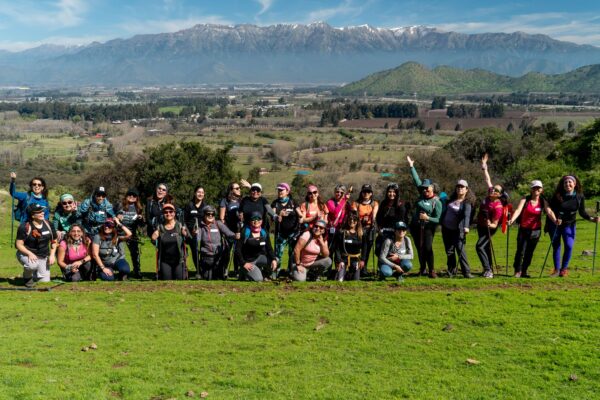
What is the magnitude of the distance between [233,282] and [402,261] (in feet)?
13.4

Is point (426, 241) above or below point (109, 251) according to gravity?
above

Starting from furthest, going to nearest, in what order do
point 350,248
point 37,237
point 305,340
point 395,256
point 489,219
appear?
1. point 489,219
2. point 350,248
3. point 395,256
4. point 37,237
5. point 305,340

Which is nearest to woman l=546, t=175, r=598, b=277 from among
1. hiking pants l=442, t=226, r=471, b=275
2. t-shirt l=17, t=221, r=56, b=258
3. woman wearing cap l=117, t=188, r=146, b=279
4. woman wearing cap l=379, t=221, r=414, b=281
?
hiking pants l=442, t=226, r=471, b=275

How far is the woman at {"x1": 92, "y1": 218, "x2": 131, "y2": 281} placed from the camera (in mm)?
13367

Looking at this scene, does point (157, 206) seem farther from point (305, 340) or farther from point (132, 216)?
point (305, 340)

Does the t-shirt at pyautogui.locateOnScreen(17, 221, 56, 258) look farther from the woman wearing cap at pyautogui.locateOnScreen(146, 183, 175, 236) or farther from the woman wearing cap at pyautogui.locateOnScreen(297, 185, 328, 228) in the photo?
the woman wearing cap at pyautogui.locateOnScreen(297, 185, 328, 228)

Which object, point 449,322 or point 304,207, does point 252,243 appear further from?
point 449,322

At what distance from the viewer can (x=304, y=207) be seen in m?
13.7

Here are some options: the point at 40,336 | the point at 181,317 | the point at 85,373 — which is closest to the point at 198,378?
the point at 85,373

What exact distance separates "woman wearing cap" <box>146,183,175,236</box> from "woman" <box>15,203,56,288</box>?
2329mm

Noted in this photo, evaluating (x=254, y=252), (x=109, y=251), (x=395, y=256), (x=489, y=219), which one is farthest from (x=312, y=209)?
(x=109, y=251)

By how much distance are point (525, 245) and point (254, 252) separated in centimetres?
662

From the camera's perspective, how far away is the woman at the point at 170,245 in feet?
43.5

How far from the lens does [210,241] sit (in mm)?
13508
